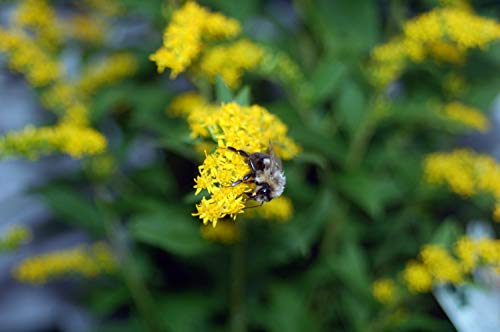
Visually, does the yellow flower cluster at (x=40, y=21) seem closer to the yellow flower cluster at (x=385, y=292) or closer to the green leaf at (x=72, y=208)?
the green leaf at (x=72, y=208)

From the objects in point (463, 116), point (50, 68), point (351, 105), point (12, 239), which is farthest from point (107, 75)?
point (463, 116)

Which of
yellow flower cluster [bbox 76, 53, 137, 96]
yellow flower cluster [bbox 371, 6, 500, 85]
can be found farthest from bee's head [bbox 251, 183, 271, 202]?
yellow flower cluster [bbox 76, 53, 137, 96]

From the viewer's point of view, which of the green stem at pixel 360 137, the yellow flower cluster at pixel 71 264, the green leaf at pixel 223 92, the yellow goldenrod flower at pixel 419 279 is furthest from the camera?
the yellow flower cluster at pixel 71 264

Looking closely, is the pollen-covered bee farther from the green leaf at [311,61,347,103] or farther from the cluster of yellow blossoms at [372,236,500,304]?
the green leaf at [311,61,347,103]

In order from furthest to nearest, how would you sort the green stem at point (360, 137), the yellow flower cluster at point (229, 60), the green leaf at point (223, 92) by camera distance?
the green stem at point (360, 137), the yellow flower cluster at point (229, 60), the green leaf at point (223, 92)

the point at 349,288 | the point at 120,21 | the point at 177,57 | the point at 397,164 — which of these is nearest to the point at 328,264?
the point at 349,288

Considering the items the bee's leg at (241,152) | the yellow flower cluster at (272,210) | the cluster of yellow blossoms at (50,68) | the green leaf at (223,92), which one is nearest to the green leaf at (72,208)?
the cluster of yellow blossoms at (50,68)
